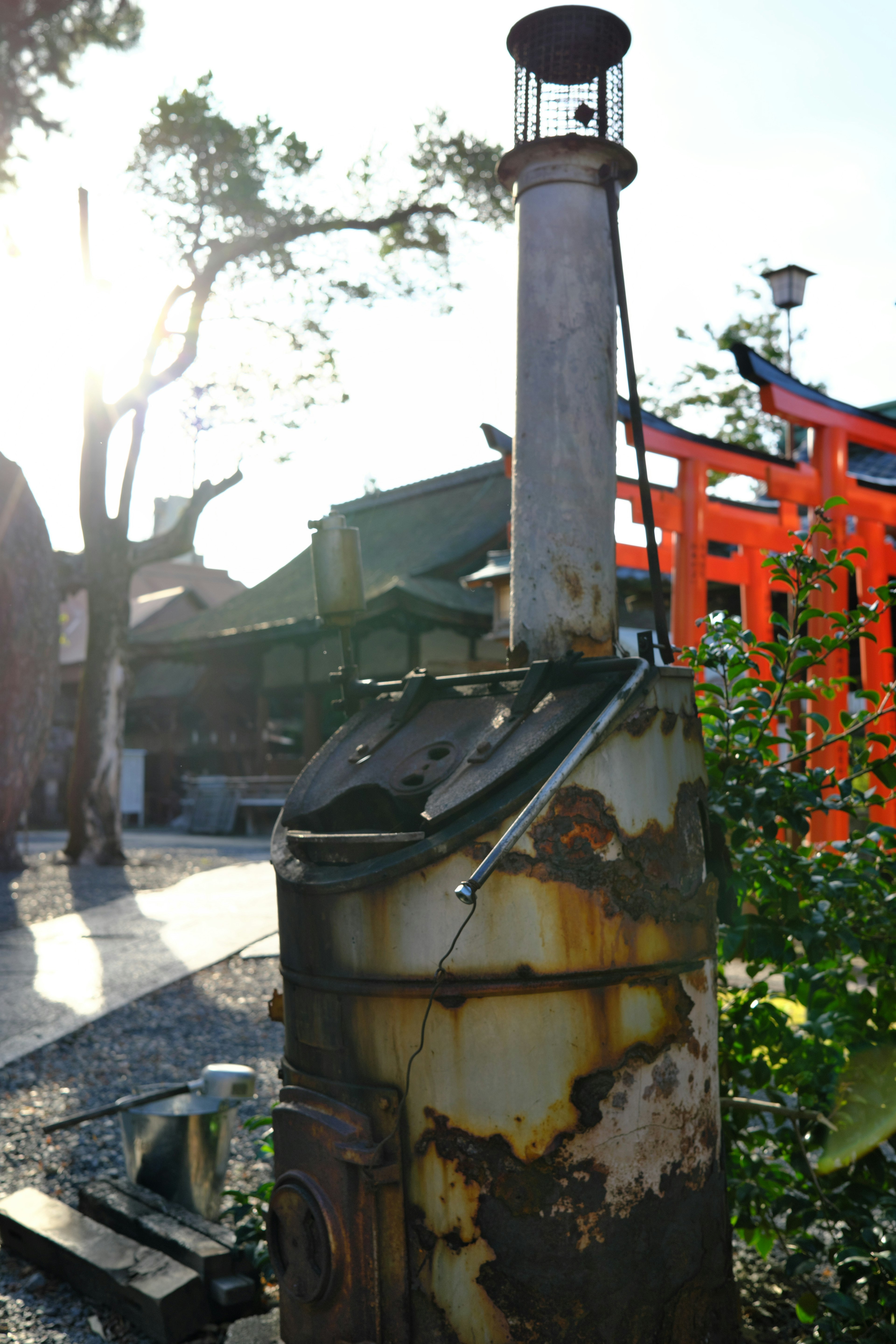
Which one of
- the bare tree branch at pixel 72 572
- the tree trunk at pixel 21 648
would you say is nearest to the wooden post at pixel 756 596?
the tree trunk at pixel 21 648

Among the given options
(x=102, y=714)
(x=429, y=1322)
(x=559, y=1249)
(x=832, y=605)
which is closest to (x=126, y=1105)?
(x=429, y=1322)

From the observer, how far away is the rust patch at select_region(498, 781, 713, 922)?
6.52ft

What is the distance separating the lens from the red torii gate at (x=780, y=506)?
6.83m

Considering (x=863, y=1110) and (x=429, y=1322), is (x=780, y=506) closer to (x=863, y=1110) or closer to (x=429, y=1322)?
(x=863, y=1110)

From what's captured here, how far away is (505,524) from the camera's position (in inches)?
668

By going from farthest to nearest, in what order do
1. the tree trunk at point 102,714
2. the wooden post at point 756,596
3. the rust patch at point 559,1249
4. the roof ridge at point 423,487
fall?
1. the roof ridge at point 423,487
2. the tree trunk at point 102,714
3. the wooden post at point 756,596
4. the rust patch at point 559,1249

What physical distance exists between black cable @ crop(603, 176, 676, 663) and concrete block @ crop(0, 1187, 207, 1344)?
2.06 meters

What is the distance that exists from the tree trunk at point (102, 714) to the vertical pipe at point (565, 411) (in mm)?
11177

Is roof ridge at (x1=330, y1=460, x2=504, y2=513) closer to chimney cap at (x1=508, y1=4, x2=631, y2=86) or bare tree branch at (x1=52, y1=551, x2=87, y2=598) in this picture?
bare tree branch at (x1=52, y1=551, x2=87, y2=598)

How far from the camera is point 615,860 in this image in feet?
6.72

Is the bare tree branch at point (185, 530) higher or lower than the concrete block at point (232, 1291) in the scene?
higher

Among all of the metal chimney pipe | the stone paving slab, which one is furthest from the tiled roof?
the metal chimney pipe

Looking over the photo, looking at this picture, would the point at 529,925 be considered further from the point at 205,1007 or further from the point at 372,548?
the point at 372,548

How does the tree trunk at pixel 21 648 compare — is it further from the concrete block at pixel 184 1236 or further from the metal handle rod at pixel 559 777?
the metal handle rod at pixel 559 777
